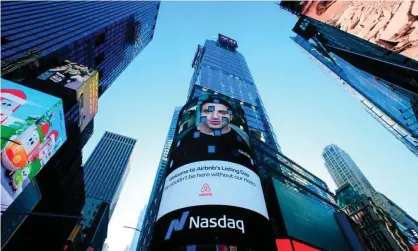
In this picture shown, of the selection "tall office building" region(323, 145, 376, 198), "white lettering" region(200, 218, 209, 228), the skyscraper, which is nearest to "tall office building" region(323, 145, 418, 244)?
"tall office building" region(323, 145, 376, 198)

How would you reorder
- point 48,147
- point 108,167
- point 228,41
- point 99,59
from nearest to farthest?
point 48,147 → point 99,59 → point 228,41 → point 108,167

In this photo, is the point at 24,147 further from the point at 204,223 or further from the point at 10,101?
the point at 204,223

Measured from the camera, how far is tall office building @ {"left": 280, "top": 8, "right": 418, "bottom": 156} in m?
14.7

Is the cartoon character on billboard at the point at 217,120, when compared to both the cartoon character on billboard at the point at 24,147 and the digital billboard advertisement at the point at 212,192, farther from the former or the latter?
the cartoon character on billboard at the point at 24,147

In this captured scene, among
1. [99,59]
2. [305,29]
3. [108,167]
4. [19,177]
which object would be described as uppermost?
[108,167]

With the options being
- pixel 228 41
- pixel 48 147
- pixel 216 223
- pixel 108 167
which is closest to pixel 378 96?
pixel 216 223

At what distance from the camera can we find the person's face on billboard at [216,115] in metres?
16.4

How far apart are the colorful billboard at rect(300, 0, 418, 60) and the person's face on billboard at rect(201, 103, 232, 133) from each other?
9.05 meters

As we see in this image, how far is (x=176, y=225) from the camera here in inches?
415

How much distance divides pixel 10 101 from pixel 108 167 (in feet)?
453

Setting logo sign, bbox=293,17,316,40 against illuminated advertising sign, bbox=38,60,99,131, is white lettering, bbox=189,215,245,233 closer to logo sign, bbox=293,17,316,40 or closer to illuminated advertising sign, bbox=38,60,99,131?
logo sign, bbox=293,17,316,40

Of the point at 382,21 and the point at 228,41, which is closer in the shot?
the point at 382,21

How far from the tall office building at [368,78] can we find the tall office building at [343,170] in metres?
111

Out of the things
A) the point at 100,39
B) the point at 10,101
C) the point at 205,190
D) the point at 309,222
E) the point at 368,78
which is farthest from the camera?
the point at 100,39
